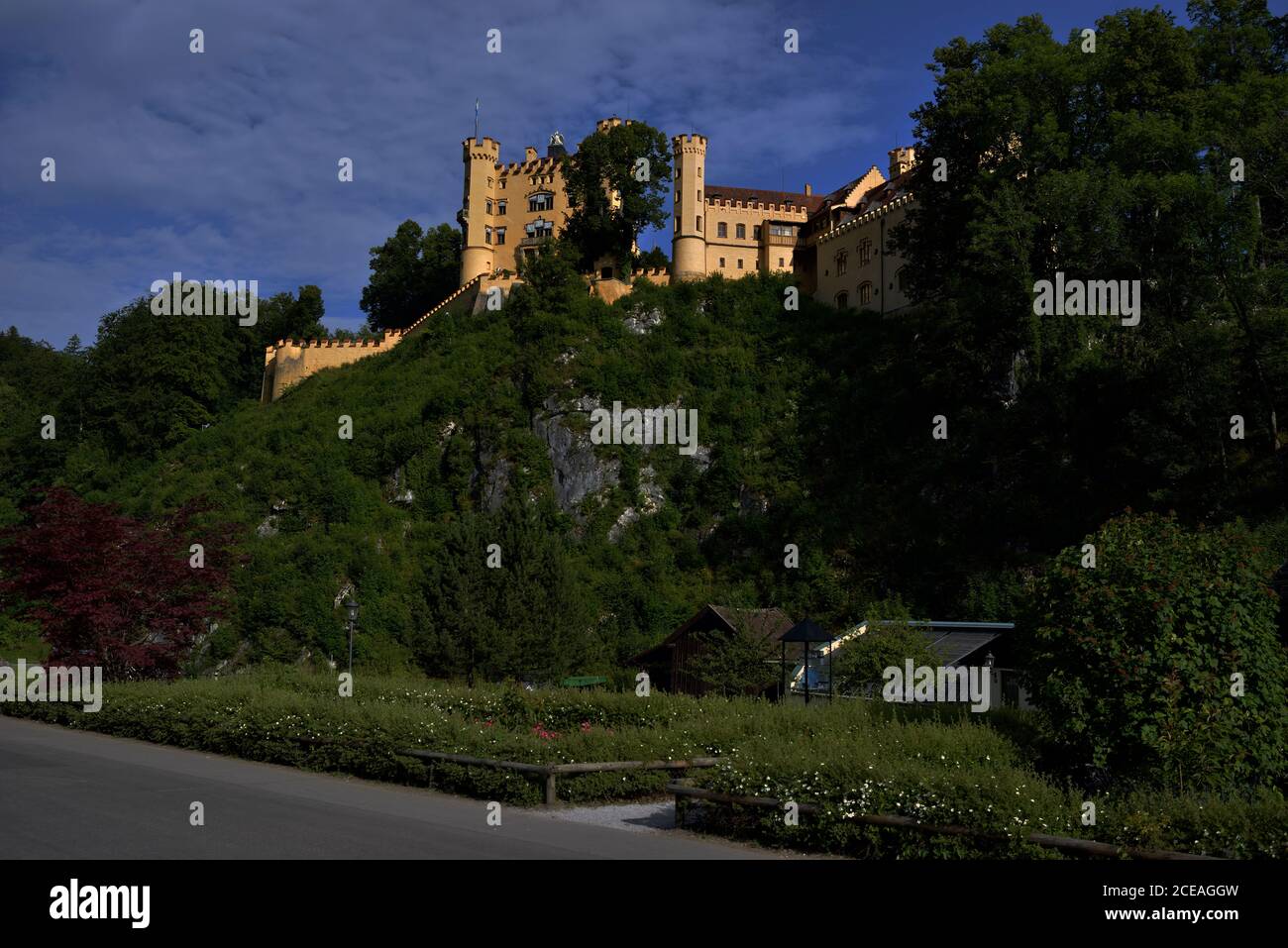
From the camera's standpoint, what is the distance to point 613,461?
58.8m

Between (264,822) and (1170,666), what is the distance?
10.2m

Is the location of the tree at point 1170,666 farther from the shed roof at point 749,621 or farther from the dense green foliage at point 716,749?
the shed roof at point 749,621

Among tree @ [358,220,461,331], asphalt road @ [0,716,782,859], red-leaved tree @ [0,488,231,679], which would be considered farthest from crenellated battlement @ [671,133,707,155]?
asphalt road @ [0,716,782,859]

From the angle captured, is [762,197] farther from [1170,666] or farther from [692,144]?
[1170,666]

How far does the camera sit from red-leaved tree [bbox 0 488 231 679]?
2625cm

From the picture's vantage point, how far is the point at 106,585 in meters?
26.3

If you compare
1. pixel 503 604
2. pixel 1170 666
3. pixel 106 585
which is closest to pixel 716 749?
pixel 1170 666

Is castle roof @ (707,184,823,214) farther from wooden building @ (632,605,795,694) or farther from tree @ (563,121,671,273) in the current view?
wooden building @ (632,605,795,694)

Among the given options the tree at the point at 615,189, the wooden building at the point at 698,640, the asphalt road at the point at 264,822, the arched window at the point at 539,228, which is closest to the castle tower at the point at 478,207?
the arched window at the point at 539,228

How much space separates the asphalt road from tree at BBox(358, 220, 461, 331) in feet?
258

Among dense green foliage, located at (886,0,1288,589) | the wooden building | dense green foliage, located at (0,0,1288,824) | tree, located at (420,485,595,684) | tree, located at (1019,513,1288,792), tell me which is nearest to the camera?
tree, located at (1019,513,1288,792)

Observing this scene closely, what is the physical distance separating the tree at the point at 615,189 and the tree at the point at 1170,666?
208 feet

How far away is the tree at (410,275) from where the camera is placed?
9350 centimetres
